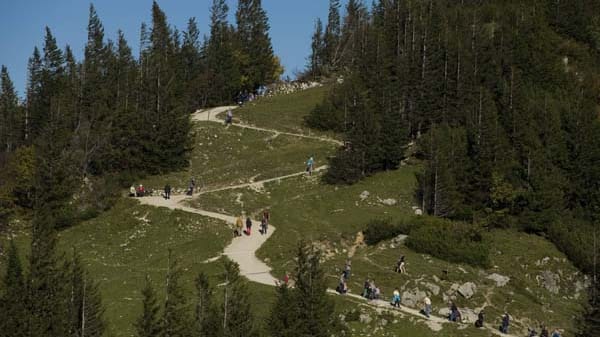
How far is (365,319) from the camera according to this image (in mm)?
50250

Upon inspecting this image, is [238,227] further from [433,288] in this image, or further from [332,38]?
[332,38]

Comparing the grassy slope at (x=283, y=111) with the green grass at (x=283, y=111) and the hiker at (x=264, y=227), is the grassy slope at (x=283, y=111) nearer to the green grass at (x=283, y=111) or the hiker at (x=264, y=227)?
the green grass at (x=283, y=111)

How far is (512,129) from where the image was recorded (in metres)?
85.1

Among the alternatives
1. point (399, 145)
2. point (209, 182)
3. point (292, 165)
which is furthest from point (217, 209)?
point (399, 145)

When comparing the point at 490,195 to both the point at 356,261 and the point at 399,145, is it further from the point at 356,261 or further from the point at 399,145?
the point at 356,261

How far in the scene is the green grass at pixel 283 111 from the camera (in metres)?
107

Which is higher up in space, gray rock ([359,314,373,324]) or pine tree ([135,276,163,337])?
pine tree ([135,276,163,337])

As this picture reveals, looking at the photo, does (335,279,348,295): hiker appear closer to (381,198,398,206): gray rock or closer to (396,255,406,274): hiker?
(396,255,406,274): hiker

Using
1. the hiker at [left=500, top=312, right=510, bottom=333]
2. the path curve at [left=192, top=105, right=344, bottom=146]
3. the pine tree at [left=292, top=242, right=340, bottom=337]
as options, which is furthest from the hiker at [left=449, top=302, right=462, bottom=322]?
the path curve at [left=192, top=105, right=344, bottom=146]

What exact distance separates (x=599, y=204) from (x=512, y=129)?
12.5 metres

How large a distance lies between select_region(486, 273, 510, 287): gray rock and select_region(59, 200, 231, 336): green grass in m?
22.5

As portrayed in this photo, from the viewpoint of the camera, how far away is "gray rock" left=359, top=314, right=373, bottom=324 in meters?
50.1

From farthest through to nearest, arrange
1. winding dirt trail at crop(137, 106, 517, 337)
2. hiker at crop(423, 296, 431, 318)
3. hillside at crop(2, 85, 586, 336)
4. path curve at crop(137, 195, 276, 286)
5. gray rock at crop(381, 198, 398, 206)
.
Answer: gray rock at crop(381, 198, 398, 206)
path curve at crop(137, 195, 276, 286)
hillside at crop(2, 85, 586, 336)
hiker at crop(423, 296, 431, 318)
winding dirt trail at crop(137, 106, 517, 337)

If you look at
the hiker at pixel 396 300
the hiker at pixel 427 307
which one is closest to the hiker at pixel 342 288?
the hiker at pixel 396 300
